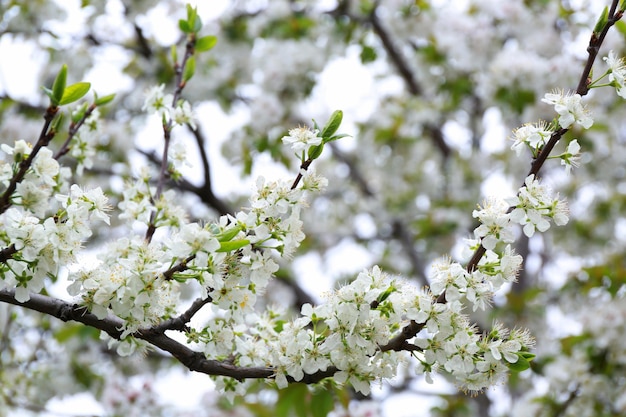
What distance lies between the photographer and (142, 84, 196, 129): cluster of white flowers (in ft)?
7.73

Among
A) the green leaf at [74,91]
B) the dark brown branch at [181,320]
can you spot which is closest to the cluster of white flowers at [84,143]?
the green leaf at [74,91]

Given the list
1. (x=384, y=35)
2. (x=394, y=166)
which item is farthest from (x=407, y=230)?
(x=384, y=35)

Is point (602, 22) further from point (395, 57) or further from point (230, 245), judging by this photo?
point (395, 57)

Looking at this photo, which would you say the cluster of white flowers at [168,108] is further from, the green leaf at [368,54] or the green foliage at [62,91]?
the green leaf at [368,54]

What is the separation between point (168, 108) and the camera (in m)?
2.39

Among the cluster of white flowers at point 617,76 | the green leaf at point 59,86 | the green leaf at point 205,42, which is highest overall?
the green leaf at point 205,42

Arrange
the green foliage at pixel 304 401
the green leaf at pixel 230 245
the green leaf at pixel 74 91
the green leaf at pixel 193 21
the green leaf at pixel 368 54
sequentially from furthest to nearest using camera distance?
the green leaf at pixel 368 54
the green leaf at pixel 193 21
the green foliage at pixel 304 401
the green leaf at pixel 74 91
the green leaf at pixel 230 245

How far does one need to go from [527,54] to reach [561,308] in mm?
1870

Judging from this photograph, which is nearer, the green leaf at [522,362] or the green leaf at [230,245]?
the green leaf at [230,245]

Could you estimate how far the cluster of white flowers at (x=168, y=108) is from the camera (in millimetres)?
2355

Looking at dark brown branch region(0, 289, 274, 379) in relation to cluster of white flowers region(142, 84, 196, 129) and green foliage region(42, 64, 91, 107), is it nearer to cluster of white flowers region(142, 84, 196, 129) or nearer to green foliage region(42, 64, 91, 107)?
green foliage region(42, 64, 91, 107)

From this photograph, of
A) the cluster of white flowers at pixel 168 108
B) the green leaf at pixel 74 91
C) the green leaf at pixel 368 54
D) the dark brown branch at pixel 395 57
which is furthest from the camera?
the dark brown branch at pixel 395 57

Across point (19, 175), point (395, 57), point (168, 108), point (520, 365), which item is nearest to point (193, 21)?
point (168, 108)

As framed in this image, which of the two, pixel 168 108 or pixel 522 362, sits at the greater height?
pixel 168 108
